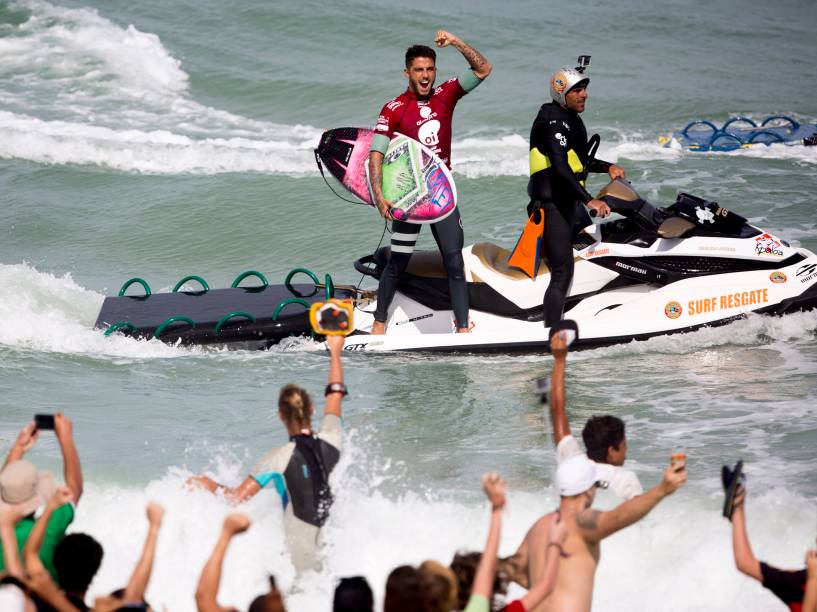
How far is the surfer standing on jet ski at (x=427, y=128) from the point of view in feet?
24.9

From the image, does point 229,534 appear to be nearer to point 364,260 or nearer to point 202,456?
point 202,456

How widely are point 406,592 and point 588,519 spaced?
1.07m

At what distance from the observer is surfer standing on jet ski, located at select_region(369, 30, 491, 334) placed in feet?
24.9

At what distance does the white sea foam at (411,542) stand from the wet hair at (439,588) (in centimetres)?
188

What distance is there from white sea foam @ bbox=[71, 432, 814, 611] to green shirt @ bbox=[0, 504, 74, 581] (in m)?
1.24

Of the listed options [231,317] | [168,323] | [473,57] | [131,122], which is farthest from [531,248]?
[131,122]

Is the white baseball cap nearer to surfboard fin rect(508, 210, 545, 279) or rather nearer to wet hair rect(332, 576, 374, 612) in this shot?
wet hair rect(332, 576, 374, 612)

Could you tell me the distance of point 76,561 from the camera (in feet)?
12.9

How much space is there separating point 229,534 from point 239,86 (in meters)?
16.1

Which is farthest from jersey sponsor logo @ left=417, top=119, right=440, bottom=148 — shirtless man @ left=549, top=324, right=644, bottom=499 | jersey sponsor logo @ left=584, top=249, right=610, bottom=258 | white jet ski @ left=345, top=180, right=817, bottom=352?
shirtless man @ left=549, top=324, right=644, bottom=499

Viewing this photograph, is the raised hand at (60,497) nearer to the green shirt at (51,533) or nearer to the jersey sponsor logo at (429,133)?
the green shirt at (51,533)

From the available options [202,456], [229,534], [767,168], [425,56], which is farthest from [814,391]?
[767,168]

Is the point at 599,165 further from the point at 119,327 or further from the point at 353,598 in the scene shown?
the point at 353,598

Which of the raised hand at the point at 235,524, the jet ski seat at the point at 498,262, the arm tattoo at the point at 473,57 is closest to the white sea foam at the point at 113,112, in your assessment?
the jet ski seat at the point at 498,262
